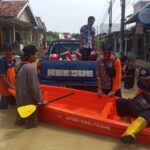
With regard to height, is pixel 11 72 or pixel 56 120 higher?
pixel 11 72

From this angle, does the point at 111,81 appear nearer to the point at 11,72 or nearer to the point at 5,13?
the point at 11,72

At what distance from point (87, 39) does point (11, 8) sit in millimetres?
24646

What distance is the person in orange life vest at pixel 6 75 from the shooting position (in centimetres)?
842

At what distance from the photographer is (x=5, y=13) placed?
32031 millimetres

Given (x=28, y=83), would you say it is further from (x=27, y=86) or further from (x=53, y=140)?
(x=53, y=140)

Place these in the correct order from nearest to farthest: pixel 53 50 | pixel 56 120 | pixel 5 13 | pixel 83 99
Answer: pixel 56 120 < pixel 83 99 < pixel 53 50 < pixel 5 13

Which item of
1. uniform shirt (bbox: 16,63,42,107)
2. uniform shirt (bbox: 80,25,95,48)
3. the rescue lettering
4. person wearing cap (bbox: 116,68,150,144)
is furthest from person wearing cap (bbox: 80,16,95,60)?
person wearing cap (bbox: 116,68,150,144)

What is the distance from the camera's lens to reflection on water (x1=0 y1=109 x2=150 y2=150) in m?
6.18

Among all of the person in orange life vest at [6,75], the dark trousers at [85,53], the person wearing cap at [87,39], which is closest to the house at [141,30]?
the person wearing cap at [87,39]

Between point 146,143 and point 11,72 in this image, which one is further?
point 11,72

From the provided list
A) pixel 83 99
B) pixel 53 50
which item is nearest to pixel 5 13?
pixel 53 50

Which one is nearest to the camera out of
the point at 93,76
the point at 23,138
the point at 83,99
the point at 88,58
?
the point at 23,138

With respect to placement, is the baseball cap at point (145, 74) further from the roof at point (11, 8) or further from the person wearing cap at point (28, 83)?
the roof at point (11, 8)

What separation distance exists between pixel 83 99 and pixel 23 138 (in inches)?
80.3
